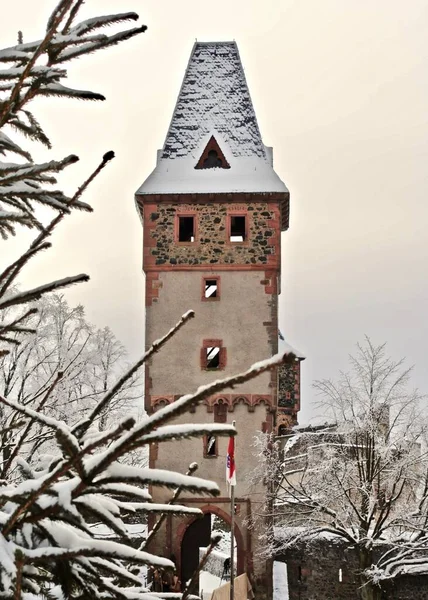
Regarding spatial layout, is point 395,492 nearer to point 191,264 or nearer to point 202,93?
point 191,264

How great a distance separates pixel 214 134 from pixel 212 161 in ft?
2.44

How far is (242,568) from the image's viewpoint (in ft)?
62.8

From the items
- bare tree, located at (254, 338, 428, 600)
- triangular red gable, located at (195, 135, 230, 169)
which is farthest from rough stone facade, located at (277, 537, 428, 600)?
triangular red gable, located at (195, 135, 230, 169)

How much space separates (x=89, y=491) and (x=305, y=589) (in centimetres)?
2020

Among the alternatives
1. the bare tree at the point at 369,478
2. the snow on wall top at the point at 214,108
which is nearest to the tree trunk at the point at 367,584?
the bare tree at the point at 369,478

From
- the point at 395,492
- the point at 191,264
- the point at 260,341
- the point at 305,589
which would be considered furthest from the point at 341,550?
the point at 191,264

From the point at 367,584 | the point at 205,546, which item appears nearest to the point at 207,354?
the point at 205,546

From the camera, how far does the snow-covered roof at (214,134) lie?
20719 mm

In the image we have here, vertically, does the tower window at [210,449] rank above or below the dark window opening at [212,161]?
below

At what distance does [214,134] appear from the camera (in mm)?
21516

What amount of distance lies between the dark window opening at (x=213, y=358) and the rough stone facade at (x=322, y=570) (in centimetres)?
446

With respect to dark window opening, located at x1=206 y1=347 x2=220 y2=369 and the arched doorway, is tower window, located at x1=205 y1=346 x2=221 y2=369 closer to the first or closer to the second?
dark window opening, located at x1=206 y1=347 x2=220 y2=369

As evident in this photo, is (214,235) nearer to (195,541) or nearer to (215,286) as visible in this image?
(215,286)

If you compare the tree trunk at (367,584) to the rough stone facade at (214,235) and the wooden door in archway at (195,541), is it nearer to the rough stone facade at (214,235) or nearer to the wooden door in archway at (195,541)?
the wooden door in archway at (195,541)
